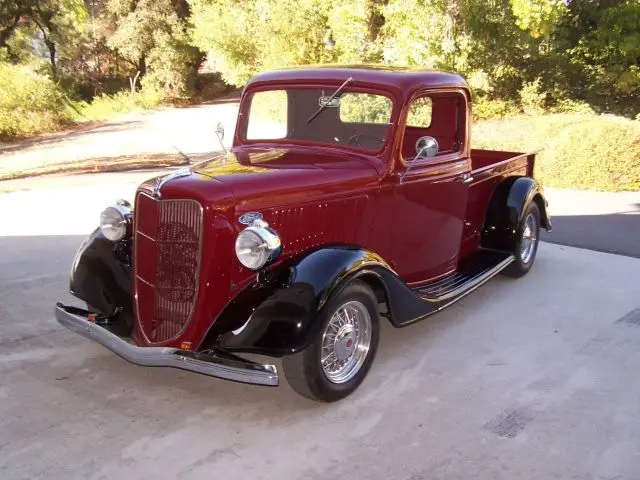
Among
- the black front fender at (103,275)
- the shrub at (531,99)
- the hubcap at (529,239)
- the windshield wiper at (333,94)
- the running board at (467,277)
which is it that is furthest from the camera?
the shrub at (531,99)

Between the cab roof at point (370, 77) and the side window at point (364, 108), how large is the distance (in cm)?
13

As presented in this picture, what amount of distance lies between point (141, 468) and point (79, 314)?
4.06 feet

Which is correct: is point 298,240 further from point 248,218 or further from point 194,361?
point 194,361

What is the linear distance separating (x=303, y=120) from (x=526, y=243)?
2.88m

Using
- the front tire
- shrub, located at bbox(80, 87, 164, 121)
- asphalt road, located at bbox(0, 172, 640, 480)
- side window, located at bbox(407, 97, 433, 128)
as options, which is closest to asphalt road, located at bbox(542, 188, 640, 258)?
asphalt road, located at bbox(0, 172, 640, 480)

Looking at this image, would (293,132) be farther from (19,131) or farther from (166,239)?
(19,131)

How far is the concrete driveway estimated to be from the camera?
3113 millimetres

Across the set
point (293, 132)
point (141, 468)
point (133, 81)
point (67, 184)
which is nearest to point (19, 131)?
point (67, 184)

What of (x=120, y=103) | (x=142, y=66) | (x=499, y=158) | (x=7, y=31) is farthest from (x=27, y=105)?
(x=499, y=158)

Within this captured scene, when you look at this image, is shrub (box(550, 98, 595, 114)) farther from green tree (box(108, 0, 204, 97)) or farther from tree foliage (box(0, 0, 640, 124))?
green tree (box(108, 0, 204, 97))

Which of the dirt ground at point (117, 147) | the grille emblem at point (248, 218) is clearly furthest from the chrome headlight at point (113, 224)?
the dirt ground at point (117, 147)

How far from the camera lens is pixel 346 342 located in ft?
12.4

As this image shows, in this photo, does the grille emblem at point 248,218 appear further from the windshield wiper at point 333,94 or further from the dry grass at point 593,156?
the dry grass at point 593,156

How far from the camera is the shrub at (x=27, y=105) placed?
50.3 feet
